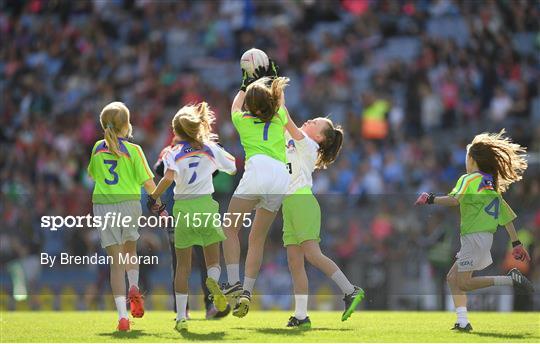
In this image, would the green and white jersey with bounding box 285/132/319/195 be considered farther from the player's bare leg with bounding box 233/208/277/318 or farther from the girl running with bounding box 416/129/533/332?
the girl running with bounding box 416/129/533/332

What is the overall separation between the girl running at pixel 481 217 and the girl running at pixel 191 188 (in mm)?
1957

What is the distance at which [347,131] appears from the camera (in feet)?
67.7

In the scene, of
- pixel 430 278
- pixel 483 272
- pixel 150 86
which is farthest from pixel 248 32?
pixel 483 272

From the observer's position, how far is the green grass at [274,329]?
10.2m

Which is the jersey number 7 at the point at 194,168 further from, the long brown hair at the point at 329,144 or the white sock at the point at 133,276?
the long brown hair at the point at 329,144

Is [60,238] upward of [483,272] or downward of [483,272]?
upward

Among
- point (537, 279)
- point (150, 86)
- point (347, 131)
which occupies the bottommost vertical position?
A: point (537, 279)

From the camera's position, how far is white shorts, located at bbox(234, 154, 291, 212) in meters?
10.7

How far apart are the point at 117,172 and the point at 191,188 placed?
2.12 feet

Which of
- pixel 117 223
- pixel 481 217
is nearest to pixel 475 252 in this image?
pixel 481 217

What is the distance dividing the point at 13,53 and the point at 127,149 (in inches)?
591

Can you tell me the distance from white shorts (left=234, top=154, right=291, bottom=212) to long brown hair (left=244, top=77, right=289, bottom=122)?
349 millimetres

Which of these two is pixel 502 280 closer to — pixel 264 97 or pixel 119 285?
pixel 264 97

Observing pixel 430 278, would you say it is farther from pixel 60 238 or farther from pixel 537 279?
pixel 60 238
